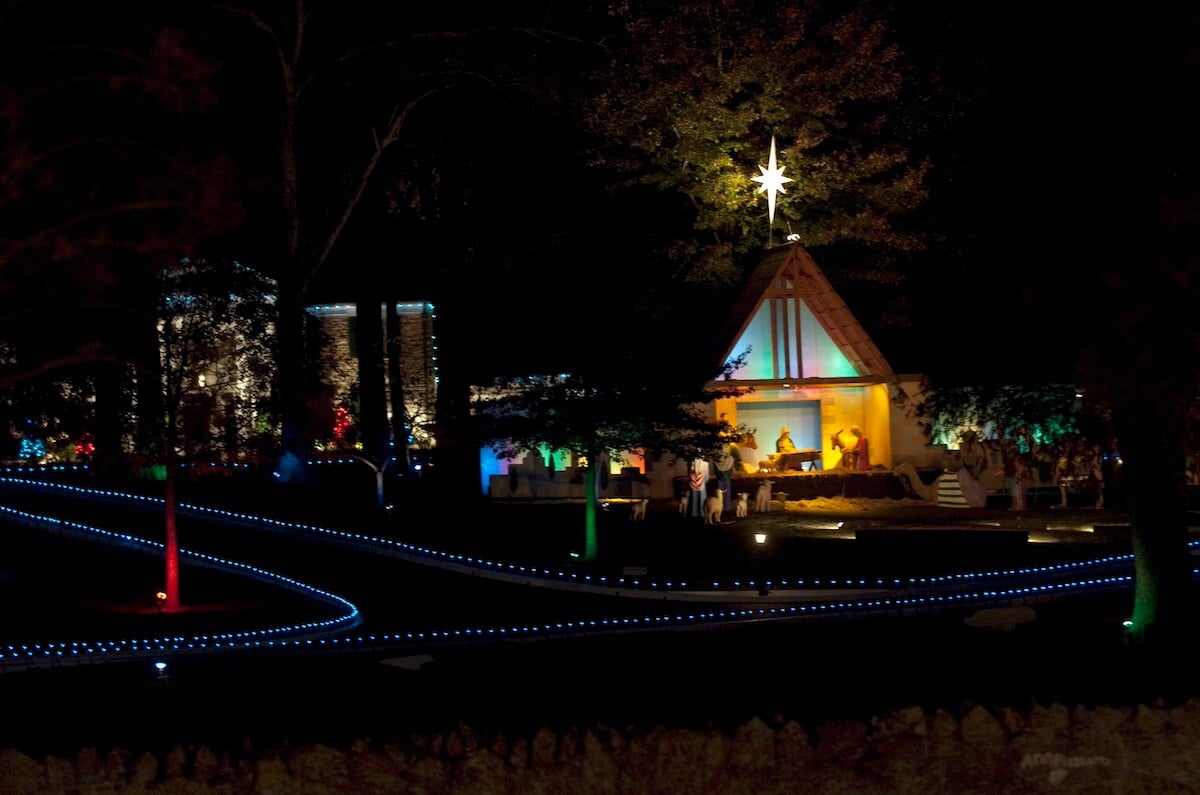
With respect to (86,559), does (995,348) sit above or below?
above

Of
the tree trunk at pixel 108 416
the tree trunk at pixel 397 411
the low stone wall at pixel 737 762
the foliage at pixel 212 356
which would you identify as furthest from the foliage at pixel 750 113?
the low stone wall at pixel 737 762

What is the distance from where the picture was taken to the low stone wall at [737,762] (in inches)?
331

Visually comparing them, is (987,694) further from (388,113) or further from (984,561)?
(388,113)

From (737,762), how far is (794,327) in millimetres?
24028

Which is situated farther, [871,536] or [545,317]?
[545,317]

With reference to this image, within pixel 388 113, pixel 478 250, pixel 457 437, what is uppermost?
pixel 388 113

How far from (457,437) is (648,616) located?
7.90m

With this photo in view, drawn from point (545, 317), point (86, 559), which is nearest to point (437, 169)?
point (545, 317)

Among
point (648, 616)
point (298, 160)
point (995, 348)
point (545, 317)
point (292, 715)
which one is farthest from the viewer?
point (298, 160)

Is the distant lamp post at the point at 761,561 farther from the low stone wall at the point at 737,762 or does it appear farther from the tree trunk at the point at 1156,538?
Result: the low stone wall at the point at 737,762

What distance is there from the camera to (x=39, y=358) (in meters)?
14.5

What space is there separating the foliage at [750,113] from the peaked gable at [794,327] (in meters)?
2.10

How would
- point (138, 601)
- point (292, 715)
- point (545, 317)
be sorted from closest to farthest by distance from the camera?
point (292, 715)
point (138, 601)
point (545, 317)

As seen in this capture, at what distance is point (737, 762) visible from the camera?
28.6 ft
